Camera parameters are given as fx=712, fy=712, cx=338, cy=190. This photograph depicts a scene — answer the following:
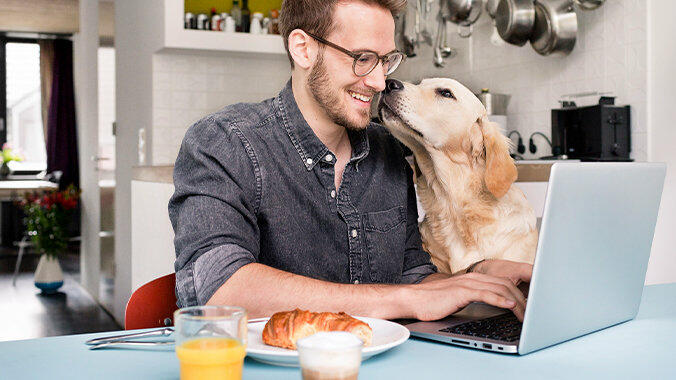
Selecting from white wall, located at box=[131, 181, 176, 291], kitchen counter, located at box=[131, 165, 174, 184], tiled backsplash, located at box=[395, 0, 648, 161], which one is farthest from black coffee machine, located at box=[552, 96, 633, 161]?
white wall, located at box=[131, 181, 176, 291]

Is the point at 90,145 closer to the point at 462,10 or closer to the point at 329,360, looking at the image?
the point at 462,10

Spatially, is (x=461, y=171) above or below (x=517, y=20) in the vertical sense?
below

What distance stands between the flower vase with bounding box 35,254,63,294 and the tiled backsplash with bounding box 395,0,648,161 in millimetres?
3767

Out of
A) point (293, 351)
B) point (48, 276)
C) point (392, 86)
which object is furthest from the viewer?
point (48, 276)

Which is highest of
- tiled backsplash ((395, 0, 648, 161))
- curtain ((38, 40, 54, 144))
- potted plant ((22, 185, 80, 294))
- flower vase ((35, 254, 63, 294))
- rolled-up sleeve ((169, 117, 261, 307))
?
curtain ((38, 40, 54, 144))

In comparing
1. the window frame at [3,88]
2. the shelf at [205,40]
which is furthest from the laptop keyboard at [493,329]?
the window frame at [3,88]

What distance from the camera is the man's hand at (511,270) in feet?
4.36

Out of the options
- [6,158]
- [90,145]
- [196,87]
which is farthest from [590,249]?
[6,158]

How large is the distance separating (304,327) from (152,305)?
1.93 ft

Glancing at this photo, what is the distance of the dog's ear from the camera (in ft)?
5.94

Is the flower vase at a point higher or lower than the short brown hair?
lower

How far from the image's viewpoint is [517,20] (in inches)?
138

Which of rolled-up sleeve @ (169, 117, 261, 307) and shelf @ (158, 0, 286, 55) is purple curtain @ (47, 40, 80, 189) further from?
rolled-up sleeve @ (169, 117, 261, 307)

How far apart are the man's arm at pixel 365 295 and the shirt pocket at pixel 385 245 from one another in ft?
1.37
